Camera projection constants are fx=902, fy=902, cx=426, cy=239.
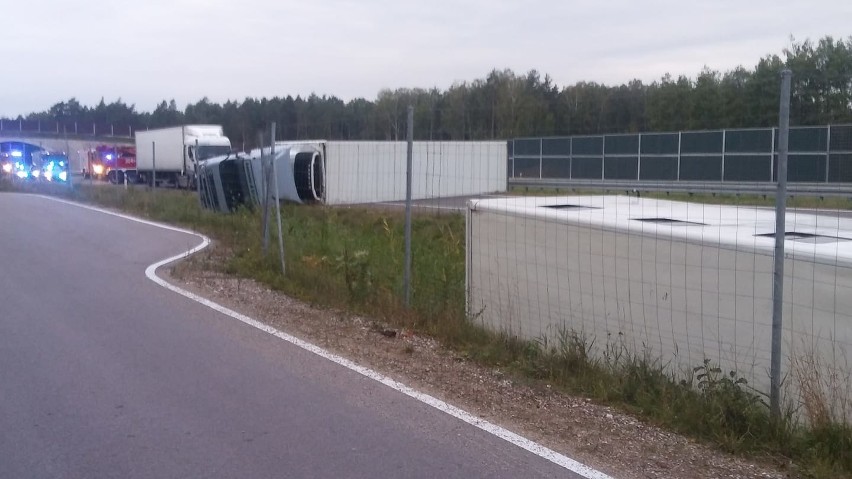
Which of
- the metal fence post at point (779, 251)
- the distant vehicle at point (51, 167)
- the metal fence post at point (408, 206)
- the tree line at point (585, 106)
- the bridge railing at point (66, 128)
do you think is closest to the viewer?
the metal fence post at point (779, 251)

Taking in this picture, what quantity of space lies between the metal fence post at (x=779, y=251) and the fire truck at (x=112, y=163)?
5780 cm

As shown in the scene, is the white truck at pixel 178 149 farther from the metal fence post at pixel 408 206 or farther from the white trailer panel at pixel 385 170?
the metal fence post at pixel 408 206

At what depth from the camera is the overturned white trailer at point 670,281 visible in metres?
6.62

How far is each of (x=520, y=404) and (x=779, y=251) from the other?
2.35m

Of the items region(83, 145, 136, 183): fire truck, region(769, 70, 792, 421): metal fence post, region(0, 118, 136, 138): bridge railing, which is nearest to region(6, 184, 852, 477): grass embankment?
region(769, 70, 792, 421): metal fence post

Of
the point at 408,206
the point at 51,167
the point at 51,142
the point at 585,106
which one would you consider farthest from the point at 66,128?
the point at 408,206

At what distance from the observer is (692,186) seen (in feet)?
39.1

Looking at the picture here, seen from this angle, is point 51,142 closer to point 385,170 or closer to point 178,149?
point 178,149

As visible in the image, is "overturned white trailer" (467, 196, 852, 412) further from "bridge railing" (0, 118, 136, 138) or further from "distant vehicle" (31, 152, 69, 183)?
"bridge railing" (0, 118, 136, 138)

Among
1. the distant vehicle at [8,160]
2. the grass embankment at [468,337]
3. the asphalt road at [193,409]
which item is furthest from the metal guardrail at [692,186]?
the distant vehicle at [8,160]

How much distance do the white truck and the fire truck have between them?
306 centimetres

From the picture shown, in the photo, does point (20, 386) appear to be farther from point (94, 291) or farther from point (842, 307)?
point (842, 307)

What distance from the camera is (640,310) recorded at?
8.02 metres

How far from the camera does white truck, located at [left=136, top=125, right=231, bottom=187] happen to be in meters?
44.1
